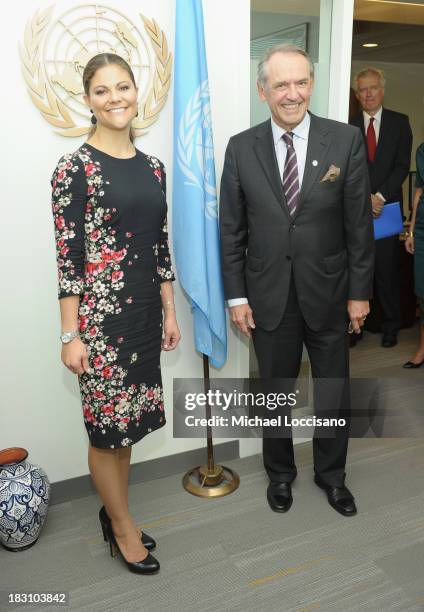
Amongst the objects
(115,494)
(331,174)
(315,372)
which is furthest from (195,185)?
(115,494)

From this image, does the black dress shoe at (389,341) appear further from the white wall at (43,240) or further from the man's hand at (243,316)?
the man's hand at (243,316)

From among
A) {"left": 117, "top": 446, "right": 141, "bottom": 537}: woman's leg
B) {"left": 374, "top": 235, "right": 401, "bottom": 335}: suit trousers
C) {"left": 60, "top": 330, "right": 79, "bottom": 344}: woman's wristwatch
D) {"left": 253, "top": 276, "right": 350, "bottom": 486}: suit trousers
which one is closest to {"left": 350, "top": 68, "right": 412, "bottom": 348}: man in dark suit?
{"left": 374, "top": 235, "right": 401, "bottom": 335}: suit trousers

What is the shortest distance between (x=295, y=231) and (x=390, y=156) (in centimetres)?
241

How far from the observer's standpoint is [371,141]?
429 cm

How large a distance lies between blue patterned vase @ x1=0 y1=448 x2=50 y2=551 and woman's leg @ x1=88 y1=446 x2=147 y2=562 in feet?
0.98

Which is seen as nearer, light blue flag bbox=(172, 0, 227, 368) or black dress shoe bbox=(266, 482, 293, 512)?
light blue flag bbox=(172, 0, 227, 368)

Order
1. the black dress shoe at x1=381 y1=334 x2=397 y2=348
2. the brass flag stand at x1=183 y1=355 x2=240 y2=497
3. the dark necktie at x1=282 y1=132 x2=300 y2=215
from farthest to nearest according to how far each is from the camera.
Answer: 1. the black dress shoe at x1=381 y1=334 x2=397 y2=348
2. the brass flag stand at x1=183 y1=355 x2=240 y2=497
3. the dark necktie at x1=282 y1=132 x2=300 y2=215

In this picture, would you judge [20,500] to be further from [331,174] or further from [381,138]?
[381,138]

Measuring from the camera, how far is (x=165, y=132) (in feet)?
8.09

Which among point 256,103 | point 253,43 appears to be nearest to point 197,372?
point 256,103

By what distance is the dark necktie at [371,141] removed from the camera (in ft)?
14.1

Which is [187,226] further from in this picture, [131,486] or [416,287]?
[416,287]

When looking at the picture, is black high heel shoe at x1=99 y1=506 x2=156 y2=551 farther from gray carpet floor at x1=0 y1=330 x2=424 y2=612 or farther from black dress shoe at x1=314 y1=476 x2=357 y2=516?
black dress shoe at x1=314 y1=476 x2=357 y2=516

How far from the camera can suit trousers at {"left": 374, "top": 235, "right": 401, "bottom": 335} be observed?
448cm
